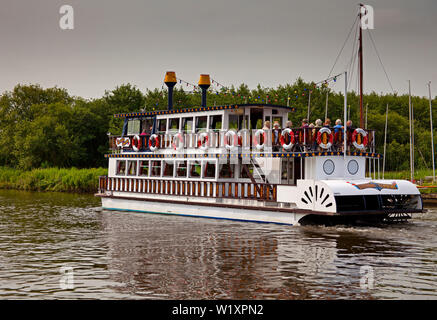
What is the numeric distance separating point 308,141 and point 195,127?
708 centimetres

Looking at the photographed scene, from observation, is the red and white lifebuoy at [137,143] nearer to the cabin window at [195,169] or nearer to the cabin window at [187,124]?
the cabin window at [187,124]

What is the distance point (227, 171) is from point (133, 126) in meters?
7.22

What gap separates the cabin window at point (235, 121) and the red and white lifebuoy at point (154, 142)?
13.9 ft

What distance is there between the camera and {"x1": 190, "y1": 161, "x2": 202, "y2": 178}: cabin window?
25705mm

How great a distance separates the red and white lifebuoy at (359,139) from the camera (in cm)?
2091

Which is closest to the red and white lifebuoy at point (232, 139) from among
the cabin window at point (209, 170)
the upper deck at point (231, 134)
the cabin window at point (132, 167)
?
the upper deck at point (231, 134)

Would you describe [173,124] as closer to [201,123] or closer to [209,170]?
[201,123]

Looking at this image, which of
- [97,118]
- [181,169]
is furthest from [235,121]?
[97,118]

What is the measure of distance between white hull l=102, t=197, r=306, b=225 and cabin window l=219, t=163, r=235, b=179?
1.81 meters

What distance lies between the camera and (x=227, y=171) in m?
24.9

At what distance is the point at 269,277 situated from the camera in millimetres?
12281

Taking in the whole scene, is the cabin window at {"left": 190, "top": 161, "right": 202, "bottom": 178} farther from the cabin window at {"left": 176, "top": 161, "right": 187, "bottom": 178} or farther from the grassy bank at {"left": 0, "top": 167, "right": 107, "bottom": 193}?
the grassy bank at {"left": 0, "top": 167, "right": 107, "bottom": 193}

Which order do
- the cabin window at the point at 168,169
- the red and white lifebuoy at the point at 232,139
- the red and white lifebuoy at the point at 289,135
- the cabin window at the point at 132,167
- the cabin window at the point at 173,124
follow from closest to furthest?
1. the red and white lifebuoy at the point at 289,135
2. the red and white lifebuoy at the point at 232,139
3. the cabin window at the point at 168,169
4. the cabin window at the point at 173,124
5. the cabin window at the point at 132,167

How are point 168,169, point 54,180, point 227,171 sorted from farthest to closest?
point 54,180 < point 168,169 < point 227,171
